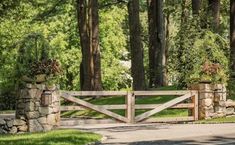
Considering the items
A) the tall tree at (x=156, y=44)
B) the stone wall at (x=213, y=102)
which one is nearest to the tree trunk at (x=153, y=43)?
the tall tree at (x=156, y=44)

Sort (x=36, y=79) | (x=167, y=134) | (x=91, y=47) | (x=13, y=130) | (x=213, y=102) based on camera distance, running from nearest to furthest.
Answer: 1. (x=167, y=134)
2. (x=13, y=130)
3. (x=36, y=79)
4. (x=213, y=102)
5. (x=91, y=47)

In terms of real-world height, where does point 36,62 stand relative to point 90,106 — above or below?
above

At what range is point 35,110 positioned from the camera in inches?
727

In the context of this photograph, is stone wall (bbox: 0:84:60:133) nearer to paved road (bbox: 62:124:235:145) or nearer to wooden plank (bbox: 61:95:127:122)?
wooden plank (bbox: 61:95:127:122)

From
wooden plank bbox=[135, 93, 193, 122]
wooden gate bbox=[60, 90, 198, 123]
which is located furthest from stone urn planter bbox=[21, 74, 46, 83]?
wooden plank bbox=[135, 93, 193, 122]

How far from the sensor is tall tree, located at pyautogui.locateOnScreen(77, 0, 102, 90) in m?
32.7

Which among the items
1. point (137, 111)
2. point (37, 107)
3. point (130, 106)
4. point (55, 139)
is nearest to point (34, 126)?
point (37, 107)

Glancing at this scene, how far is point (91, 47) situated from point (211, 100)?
1231 cm

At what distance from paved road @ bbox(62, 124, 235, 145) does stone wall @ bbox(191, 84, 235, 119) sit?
2161 mm

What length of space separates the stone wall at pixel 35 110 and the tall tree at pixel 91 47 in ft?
45.2

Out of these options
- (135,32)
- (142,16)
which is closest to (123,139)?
(135,32)

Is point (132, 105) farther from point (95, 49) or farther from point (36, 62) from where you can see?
point (95, 49)

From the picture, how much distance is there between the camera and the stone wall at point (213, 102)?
2222 centimetres

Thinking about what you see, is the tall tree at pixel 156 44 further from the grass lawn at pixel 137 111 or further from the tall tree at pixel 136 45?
the grass lawn at pixel 137 111
